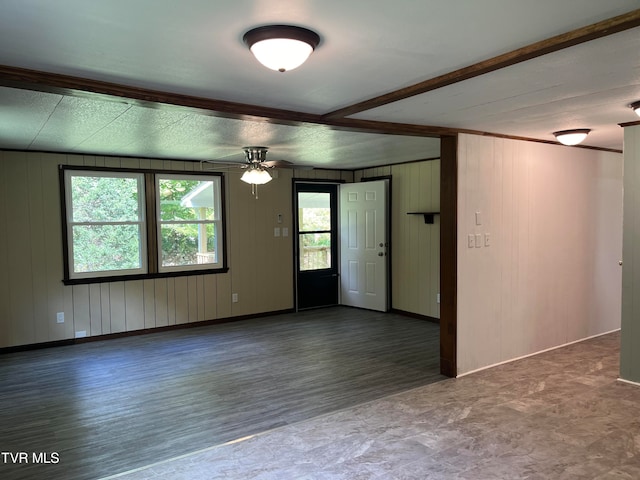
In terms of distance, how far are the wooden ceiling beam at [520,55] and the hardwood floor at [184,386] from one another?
227cm

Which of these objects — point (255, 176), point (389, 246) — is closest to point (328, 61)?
point (255, 176)

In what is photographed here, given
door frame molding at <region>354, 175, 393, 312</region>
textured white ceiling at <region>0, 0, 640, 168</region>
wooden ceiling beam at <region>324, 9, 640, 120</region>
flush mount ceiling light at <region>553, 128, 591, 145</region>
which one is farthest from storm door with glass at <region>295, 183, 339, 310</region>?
wooden ceiling beam at <region>324, 9, 640, 120</region>

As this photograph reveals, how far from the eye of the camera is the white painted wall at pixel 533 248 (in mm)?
4059

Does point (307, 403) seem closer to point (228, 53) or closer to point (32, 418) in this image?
point (32, 418)

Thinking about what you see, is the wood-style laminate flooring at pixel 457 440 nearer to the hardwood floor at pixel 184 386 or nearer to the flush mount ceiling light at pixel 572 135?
the hardwood floor at pixel 184 386

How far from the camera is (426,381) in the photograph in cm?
390

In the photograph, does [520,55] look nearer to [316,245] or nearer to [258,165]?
[258,165]

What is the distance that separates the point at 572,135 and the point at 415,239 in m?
2.71

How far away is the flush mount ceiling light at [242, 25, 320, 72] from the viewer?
1794mm

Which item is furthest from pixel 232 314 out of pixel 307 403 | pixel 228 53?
pixel 228 53

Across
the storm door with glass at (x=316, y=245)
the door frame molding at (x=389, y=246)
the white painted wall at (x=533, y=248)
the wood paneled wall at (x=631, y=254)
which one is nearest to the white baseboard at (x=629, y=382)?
the wood paneled wall at (x=631, y=254)

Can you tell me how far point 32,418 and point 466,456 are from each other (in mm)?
3031

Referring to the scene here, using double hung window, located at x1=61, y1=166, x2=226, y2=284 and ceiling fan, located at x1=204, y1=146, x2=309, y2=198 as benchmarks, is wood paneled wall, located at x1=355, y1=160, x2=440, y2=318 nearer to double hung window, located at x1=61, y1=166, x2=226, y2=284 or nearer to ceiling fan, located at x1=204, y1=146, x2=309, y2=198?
ceiling fan, located at x1=204, y1=146, x2=309, y2=198

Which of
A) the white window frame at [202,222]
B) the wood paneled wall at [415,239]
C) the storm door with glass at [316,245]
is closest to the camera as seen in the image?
the white window frame at [202,222]
